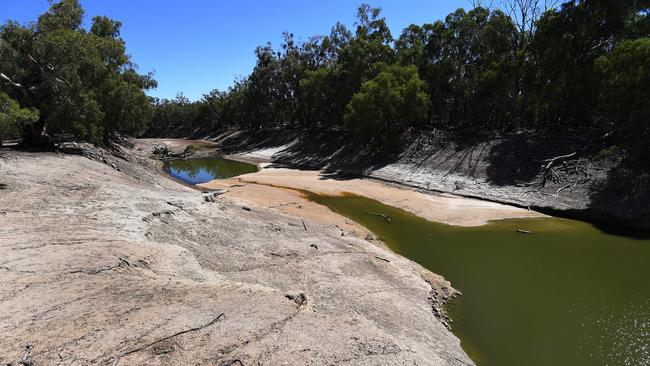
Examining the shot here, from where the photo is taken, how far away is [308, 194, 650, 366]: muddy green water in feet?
34.8

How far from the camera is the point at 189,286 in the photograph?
29.2 feet

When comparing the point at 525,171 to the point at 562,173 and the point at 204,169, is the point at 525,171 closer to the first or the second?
the point at 562,173

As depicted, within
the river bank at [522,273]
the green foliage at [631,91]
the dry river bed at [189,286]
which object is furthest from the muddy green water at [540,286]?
the green foliage at [631,91]

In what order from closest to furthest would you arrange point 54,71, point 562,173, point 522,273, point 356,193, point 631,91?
point 522,273, point 631,91, point 54,71, point 562,173, point 356,193

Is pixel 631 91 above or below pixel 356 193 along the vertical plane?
above

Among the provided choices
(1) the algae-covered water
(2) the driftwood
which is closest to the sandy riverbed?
(2) the driftwood

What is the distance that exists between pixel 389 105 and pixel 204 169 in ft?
84.7

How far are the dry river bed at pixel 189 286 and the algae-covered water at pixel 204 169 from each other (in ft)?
74.6

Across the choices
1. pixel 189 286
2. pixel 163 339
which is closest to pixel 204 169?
pixel 189 286

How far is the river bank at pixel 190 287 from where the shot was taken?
6.60 meters

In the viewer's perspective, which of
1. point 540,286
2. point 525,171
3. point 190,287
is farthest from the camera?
point 525,171

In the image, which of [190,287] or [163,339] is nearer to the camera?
[163,339]

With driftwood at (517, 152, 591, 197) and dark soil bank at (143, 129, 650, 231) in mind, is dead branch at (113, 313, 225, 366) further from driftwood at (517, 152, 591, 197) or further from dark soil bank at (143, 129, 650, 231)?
driftwood at (517, 152, 591, 197)

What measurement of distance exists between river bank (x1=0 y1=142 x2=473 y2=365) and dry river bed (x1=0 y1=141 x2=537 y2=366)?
0.04 meters
